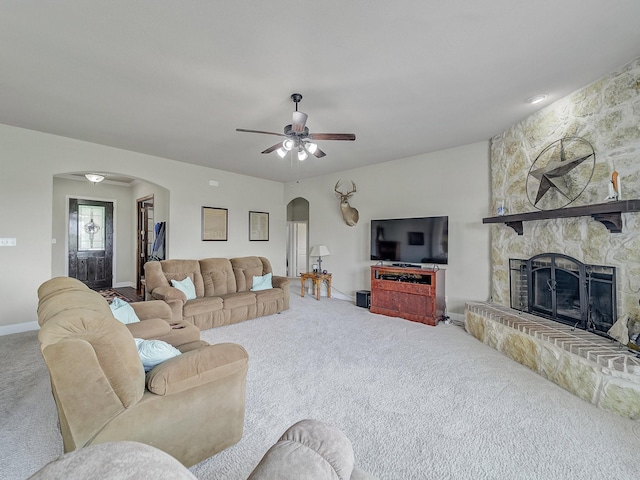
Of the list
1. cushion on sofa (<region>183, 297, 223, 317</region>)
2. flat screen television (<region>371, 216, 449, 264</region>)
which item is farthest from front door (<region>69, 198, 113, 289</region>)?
flat screen television (<region>371, 216, 449, 264</region>)

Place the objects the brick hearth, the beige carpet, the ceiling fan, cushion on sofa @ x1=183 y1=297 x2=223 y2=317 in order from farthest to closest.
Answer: cushion on sofa @ x1=183 y1=297 x2=223 y2=317, the ceiling fan, the brick hearth, the beige carpet

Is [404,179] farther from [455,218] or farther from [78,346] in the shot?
[78,346]

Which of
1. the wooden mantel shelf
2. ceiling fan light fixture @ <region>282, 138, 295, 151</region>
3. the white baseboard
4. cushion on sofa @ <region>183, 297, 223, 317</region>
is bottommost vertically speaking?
the white baseboard

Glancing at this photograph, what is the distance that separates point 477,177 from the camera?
14.1 feet

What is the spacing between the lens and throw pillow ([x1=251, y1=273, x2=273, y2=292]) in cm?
495

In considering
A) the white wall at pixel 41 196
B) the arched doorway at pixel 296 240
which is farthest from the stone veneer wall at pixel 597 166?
the arched doorway at pixel 296 240

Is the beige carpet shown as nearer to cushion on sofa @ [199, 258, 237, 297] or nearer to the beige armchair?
the beige armchair

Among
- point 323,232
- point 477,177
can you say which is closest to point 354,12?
point 477,177

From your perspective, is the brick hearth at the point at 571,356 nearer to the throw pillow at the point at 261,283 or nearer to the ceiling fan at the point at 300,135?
the ceiling fan at the point at 300,135

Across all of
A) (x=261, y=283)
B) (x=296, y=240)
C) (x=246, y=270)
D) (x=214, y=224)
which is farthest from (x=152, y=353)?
(x=296, y=240)

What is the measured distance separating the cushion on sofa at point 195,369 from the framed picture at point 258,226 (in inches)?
192

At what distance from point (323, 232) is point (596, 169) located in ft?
14.8

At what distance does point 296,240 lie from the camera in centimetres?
911

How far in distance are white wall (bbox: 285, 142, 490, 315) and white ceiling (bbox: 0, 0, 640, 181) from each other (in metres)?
0.93
